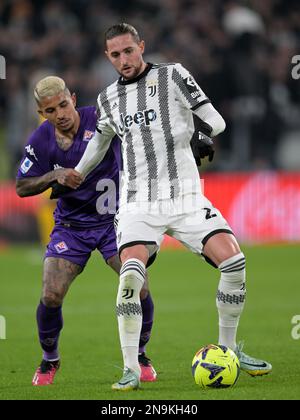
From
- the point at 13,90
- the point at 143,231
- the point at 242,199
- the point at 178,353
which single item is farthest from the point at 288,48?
the point at 143,231

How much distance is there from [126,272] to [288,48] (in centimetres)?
1676

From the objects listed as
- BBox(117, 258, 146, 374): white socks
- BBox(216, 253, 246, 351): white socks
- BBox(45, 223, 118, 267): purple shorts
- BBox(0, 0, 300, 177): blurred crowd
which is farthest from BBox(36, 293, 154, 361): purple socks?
BBox(0, 0, 300, 177): blurred crowd

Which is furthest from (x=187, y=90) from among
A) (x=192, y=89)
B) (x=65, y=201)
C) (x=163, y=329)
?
(x=163, y=329)

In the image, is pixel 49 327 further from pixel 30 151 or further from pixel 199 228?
pixel 199 228

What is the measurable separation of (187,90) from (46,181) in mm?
1264

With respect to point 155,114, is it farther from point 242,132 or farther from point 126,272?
point 242,132

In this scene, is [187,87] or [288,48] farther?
[288,48]

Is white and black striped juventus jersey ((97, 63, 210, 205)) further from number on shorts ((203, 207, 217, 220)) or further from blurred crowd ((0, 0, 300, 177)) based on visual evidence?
blurred crowd ((0, 0, 300, 177))

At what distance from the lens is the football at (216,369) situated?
20.4 ft

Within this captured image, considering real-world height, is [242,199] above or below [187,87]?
below

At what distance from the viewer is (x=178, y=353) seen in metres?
8.35

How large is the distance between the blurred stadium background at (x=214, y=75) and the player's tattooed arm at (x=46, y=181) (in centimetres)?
1229

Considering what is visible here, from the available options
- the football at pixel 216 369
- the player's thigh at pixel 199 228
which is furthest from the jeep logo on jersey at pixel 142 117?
the football at pixel 216 369

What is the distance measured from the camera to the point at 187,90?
258 inches
